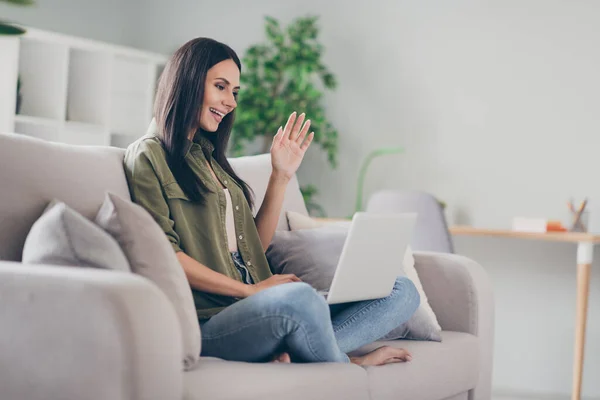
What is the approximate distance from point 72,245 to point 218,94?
2.38 feet

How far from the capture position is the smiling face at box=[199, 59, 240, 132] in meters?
2.27

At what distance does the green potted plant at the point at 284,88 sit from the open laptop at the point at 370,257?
88.3 inches

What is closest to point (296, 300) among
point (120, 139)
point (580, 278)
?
point (580, 278)

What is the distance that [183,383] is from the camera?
5.35 ft

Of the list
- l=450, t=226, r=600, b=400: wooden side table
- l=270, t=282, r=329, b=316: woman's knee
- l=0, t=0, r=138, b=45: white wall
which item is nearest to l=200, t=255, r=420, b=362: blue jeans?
l=270, t=282, r=329, b=316: woman's knee

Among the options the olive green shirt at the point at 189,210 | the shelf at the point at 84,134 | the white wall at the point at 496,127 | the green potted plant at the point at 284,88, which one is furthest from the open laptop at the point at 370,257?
the shelf at the point at 84,134

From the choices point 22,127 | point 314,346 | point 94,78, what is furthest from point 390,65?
point 314,346

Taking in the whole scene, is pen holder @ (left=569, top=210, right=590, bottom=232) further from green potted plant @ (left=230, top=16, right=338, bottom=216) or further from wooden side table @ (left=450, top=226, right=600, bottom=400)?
green potted plant @ (left=230, top=16, right=338, bottom=216)

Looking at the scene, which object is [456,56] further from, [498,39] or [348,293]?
[348,293]

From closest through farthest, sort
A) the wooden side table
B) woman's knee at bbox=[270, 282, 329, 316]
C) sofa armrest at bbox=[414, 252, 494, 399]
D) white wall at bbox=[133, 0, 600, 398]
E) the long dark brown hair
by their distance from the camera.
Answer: woman's knee at bbox=[270, 282, 329, 316]
the long dark brown hair
sofa armrest at bbox=[414, 252, 494, 399]
the wooden side table
white wall at bbox=[133, 0, 600, 398]

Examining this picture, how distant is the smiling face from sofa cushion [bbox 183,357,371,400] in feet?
2.19

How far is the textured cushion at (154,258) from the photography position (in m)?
1.73

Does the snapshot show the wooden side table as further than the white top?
Yes

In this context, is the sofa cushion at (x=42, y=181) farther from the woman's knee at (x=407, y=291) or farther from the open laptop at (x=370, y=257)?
the woman's knee at (x=407, y=291)
